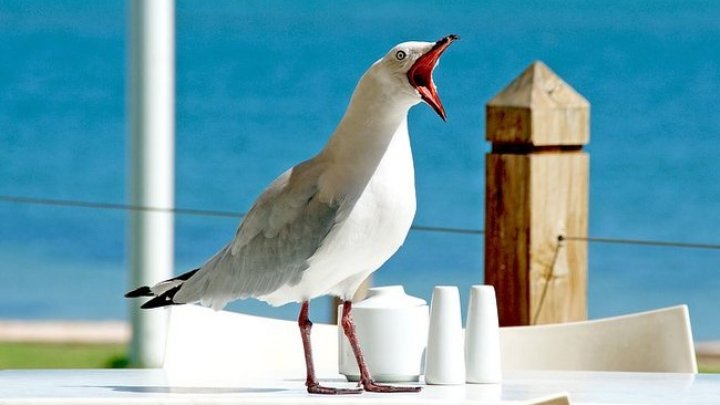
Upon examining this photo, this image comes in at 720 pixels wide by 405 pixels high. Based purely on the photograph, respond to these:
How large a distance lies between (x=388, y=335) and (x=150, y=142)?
3318 millimetres

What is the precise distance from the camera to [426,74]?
106 inches

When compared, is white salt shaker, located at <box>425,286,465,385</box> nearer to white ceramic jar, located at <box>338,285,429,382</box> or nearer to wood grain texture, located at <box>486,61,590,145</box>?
white ceramic jar, located at <box>338,285,429,382</box>

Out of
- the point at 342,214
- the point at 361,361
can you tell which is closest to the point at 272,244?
the point at 342,214

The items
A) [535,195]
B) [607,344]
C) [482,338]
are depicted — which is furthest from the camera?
[535,195]

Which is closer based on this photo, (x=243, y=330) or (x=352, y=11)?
(x=243, y=330)

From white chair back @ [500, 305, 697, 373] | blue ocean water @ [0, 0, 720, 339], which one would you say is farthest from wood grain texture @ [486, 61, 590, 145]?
blue ocean water @ [0, 0, 720, 339]

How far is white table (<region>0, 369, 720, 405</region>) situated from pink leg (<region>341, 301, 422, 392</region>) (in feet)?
0.10

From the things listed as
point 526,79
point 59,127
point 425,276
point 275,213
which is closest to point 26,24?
point 59,127

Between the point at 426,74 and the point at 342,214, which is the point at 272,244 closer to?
the point at 342,214

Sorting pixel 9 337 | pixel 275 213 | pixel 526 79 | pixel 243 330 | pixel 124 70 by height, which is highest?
pixel 124 70

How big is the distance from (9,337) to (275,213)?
993 centimetres

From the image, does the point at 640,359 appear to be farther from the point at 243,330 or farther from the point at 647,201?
the point at 647,201

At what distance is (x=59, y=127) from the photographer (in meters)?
17.1

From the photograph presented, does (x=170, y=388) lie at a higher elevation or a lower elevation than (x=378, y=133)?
lower
